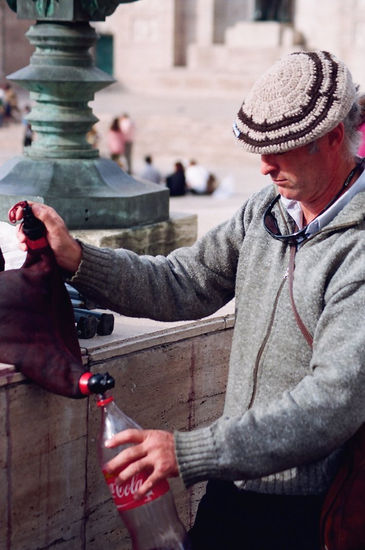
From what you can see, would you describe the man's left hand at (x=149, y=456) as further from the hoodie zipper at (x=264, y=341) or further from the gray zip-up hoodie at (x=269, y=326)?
the hoodie zipper at (x=264, y=341)

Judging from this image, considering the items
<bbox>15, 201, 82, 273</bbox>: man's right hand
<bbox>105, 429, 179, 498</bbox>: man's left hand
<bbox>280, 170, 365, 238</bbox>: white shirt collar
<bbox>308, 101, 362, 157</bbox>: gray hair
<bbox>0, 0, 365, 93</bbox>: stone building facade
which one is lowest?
<bbox>0, 0, 365, 93</bbox>: stone building facade

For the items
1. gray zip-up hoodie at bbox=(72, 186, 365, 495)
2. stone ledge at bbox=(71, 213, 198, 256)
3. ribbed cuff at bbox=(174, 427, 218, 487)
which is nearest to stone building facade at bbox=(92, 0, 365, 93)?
stone ledge at bbox=(71, 213, 198, 256)

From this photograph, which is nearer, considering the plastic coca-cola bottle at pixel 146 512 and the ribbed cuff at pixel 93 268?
the plastic coca-cola bottle at pixel 146 512

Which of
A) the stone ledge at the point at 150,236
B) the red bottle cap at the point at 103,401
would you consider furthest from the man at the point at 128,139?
the red bottle cap at the point at 103,401

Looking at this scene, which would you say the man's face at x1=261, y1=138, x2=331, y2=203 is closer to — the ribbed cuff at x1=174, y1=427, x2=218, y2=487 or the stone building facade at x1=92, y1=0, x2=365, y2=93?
the ribbed cuff at x1=174, y1=427, x2=218, y2=487

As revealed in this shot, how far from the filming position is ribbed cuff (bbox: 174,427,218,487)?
6.79ft

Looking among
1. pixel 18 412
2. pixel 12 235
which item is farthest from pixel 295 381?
pixel 12 235

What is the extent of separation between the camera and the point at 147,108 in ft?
92.1

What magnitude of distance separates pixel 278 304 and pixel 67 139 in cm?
239

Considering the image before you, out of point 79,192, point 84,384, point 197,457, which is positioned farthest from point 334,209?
point 79,192

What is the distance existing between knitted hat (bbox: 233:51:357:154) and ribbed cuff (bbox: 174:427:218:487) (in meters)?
0.64

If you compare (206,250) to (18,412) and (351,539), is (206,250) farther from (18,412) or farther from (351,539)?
(351,539)

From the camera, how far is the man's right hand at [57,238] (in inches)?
101

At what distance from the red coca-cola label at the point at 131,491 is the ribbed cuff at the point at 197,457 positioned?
0.15m
